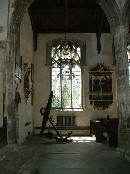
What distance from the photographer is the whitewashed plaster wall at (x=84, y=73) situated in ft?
42.2

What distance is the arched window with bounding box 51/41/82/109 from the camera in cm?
1312

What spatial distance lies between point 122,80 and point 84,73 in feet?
20.6

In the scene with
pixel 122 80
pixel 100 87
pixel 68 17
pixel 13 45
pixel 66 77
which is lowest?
pixel 122 80

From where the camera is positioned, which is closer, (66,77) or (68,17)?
(68,17)

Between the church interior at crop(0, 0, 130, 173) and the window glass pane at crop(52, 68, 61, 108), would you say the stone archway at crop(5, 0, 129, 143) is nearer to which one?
the church interior at crop(0, 0, 130, 173)

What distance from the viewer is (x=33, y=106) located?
42.0 ft

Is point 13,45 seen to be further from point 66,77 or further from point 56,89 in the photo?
point 66,77

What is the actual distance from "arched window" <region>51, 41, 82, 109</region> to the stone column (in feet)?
20.2

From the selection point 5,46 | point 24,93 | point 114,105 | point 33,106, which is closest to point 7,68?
point 5,46

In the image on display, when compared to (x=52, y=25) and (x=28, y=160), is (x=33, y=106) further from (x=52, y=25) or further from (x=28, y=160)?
(x=28, y=160)

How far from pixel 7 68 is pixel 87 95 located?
6.76 meters

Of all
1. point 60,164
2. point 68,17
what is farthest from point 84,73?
point 60,164

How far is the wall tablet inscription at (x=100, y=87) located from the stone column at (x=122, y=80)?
19.1ft

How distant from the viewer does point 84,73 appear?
13.1 metres
